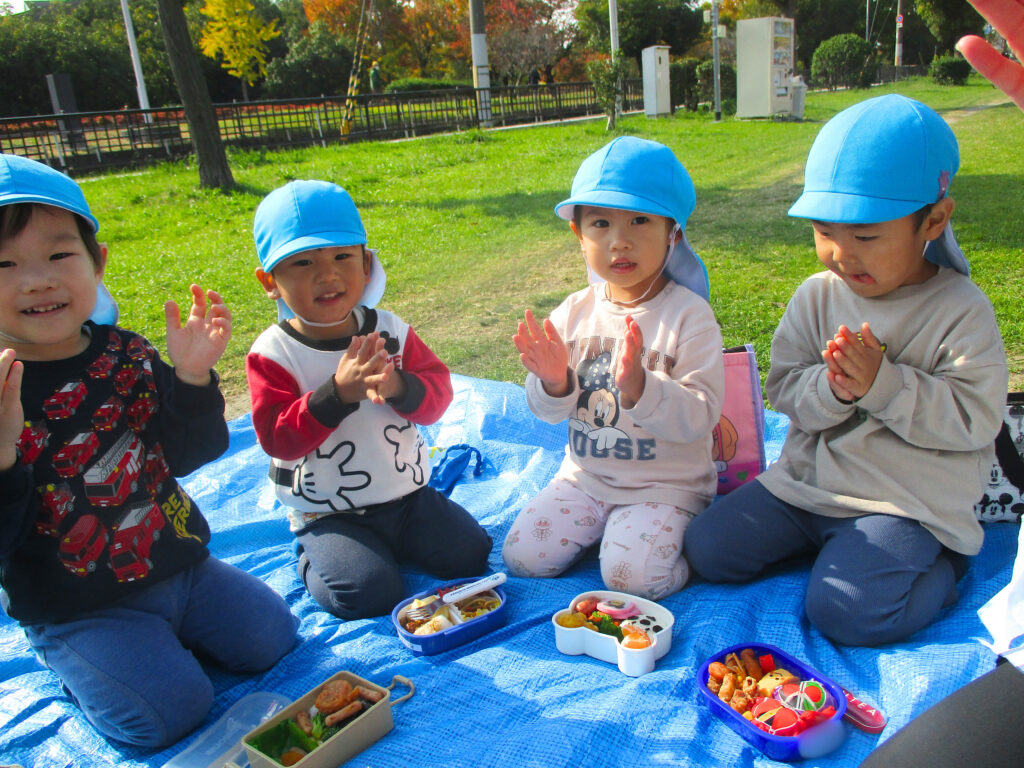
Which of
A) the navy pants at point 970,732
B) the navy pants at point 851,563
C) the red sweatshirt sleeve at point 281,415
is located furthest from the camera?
the red sweatshirt sleeve at point 281,415

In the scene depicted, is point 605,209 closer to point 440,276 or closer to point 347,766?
point 347,766

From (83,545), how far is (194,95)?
9.20 meters

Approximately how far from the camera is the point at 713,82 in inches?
843

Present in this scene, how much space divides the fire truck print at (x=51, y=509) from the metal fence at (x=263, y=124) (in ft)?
40.7

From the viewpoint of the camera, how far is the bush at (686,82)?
74.2 ft

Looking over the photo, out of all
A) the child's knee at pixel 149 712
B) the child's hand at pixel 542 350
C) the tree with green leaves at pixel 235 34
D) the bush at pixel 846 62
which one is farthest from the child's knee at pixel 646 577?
the bush at pixel 846 62

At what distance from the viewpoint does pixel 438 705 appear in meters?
1.94

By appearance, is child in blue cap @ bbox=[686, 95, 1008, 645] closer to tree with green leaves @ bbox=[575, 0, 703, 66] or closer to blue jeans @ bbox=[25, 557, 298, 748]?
blue jeans @ bbox=[25, 557, 298, 748]

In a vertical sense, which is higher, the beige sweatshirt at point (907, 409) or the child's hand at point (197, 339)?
the child's hand at point (197, 339)

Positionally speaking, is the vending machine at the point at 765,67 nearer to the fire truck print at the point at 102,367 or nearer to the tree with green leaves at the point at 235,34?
the tree with green leaves at the point at 235,34

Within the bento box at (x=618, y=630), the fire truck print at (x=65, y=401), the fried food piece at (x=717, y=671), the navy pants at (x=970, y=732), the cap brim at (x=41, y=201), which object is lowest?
the bento box at (x=618, y=630)

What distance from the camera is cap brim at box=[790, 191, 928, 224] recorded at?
76.6 inches

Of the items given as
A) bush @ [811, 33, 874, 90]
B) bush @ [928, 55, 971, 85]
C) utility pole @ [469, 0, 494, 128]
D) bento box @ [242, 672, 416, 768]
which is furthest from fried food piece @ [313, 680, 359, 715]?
bush @ [928, 55, 971, 85]

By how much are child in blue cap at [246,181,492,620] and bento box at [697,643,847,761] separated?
95 centimetres
